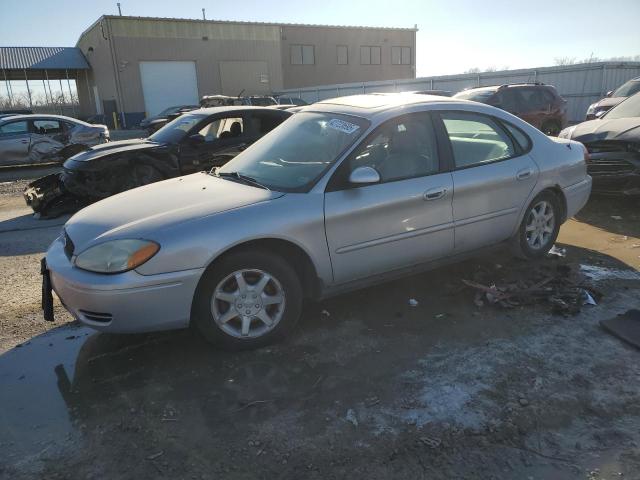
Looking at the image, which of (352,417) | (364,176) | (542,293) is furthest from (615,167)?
(352,417)

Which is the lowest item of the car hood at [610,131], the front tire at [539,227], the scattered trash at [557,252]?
the scattered trash at [557,252]

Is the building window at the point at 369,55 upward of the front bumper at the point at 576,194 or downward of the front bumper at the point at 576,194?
upward

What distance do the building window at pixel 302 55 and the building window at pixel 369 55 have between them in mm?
5516

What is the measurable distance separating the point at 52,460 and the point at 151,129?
24.0 metres

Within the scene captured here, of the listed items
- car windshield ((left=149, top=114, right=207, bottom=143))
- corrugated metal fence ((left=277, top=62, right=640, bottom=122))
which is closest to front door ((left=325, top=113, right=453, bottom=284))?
car windshield ((left=149, top=114, right=207, bottom=143))

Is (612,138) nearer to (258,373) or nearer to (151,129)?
(258,373)

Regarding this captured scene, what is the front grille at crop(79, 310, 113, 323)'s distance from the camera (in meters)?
3.08

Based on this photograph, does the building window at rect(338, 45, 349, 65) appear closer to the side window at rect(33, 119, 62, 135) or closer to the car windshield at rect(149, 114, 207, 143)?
the side window at rect(33, 119, 62, 135)

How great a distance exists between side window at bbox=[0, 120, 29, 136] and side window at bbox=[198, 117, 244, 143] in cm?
788

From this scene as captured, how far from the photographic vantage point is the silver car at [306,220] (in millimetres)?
3104

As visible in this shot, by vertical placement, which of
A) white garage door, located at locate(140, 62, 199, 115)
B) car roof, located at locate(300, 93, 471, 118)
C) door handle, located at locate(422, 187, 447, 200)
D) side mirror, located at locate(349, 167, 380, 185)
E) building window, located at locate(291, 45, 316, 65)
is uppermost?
building window, located at locate(291, 45, 316, 65)

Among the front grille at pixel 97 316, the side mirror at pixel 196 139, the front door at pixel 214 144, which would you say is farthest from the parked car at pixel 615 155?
the front grille at pixel 97 316

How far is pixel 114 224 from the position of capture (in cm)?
333

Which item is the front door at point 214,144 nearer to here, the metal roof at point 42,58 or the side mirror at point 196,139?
the side mirror at point 196,139
